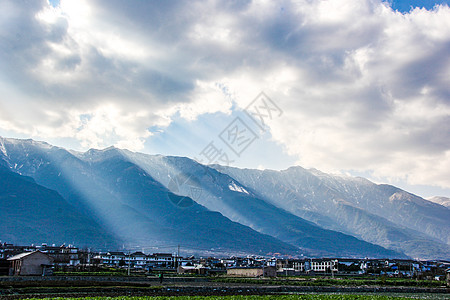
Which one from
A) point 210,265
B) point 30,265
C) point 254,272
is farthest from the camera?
point 210,265

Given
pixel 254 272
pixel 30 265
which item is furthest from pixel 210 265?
pixel 30 265

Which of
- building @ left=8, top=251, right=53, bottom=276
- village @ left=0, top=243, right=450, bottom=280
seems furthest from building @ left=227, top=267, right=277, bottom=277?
building @ left=8, top=251, right=53, bottom=276

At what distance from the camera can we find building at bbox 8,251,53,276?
75.2 m

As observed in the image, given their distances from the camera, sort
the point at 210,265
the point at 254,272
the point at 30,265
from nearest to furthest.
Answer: the point at 30,265 < the point at 254,272 < the point at 210,265

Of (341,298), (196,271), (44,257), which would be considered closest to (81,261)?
(196,271)

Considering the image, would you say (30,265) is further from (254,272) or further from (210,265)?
(210,265)

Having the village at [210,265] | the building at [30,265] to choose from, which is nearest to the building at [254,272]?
the village at [210,265]

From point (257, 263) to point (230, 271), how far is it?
57.1m

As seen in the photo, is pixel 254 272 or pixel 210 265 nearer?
pixel 254 272

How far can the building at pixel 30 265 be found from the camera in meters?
75.2

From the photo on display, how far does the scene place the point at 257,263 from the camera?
16250cm

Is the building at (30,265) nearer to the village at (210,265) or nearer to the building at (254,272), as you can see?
the village at (210,265)

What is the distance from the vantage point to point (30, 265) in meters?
75.8

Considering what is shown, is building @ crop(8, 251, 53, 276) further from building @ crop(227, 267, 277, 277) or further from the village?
building @ crop(227, 267, 277, 277)
